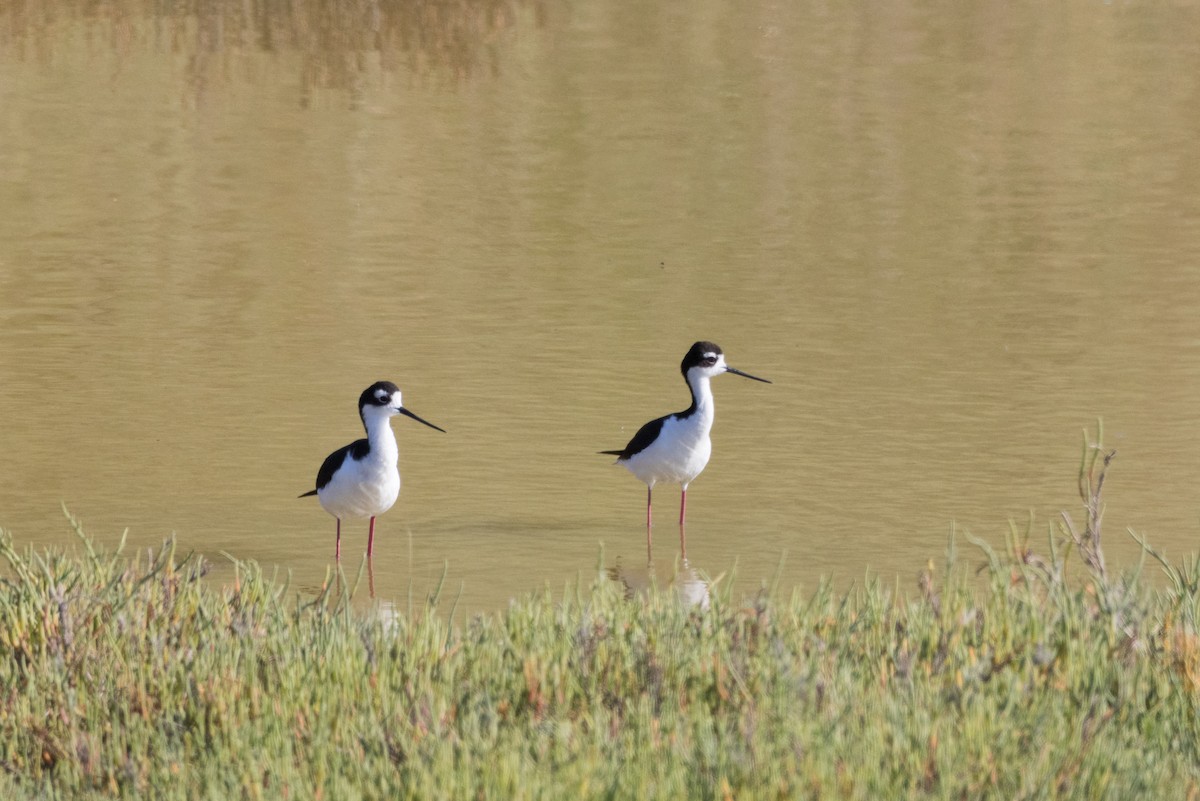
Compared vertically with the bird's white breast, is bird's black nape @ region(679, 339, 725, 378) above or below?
above

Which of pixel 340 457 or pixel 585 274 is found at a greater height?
pixel 340 457

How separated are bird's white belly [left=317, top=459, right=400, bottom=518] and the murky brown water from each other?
286 millimetres

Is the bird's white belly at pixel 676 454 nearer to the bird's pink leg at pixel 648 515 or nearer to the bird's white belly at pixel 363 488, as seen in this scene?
the bird's pink leg at pixel 648 515

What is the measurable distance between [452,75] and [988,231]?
10170 mm

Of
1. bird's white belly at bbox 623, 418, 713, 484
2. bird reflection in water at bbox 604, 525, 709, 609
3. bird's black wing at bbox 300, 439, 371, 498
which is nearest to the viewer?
bird reflection in water at bbox 604, 525, 709, 609

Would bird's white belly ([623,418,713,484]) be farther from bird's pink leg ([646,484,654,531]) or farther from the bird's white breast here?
bird's pink leg ([646,484,654,531])

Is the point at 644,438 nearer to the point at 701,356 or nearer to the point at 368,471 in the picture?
the point at 701,356

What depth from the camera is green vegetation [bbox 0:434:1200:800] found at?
5.01 m

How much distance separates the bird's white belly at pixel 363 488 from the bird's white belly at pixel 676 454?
1.39 m

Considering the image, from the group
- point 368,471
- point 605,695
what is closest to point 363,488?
point 368,471


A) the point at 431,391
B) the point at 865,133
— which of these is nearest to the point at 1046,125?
the point at 865,133

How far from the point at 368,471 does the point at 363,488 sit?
0.25 feet

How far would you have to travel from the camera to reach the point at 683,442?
988cm

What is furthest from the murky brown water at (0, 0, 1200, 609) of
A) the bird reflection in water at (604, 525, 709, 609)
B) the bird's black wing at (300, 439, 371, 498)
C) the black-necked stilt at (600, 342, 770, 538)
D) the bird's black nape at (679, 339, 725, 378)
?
the bird's black nape at (679, 339, 725, 378)
